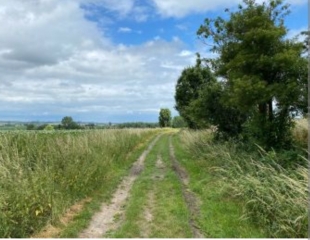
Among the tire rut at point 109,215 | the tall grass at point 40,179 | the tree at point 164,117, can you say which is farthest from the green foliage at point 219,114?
the tree at point 164,117

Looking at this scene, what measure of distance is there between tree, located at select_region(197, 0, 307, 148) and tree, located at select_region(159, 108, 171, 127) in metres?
88.3

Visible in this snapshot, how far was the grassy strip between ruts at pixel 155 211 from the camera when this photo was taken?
746cm

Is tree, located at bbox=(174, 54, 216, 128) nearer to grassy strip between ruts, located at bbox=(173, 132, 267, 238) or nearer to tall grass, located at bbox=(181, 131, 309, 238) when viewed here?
grassy strip between ruts, located at bbox=(173, 132, 267, 238)

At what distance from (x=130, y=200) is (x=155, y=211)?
159 centimetres

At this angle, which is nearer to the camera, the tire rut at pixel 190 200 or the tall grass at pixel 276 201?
the tall grass at pixel 276 201

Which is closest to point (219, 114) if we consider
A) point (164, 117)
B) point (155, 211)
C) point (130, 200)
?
point (130, 200)

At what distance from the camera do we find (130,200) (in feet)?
34.7

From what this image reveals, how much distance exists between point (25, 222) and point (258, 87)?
335 inches

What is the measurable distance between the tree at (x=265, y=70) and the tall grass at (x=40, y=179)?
5505 millimetres

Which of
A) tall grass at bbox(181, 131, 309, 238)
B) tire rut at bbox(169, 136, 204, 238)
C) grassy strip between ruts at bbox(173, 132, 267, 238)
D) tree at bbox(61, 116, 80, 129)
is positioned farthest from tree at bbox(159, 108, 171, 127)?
tall grass at bbox(181, 131, 309, 238)

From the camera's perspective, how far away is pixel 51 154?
11.2m

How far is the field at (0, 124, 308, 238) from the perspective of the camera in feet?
23.7

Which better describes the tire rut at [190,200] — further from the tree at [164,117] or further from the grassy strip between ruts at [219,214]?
the tree at [164,117]

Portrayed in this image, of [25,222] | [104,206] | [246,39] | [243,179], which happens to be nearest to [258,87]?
[246,39]
